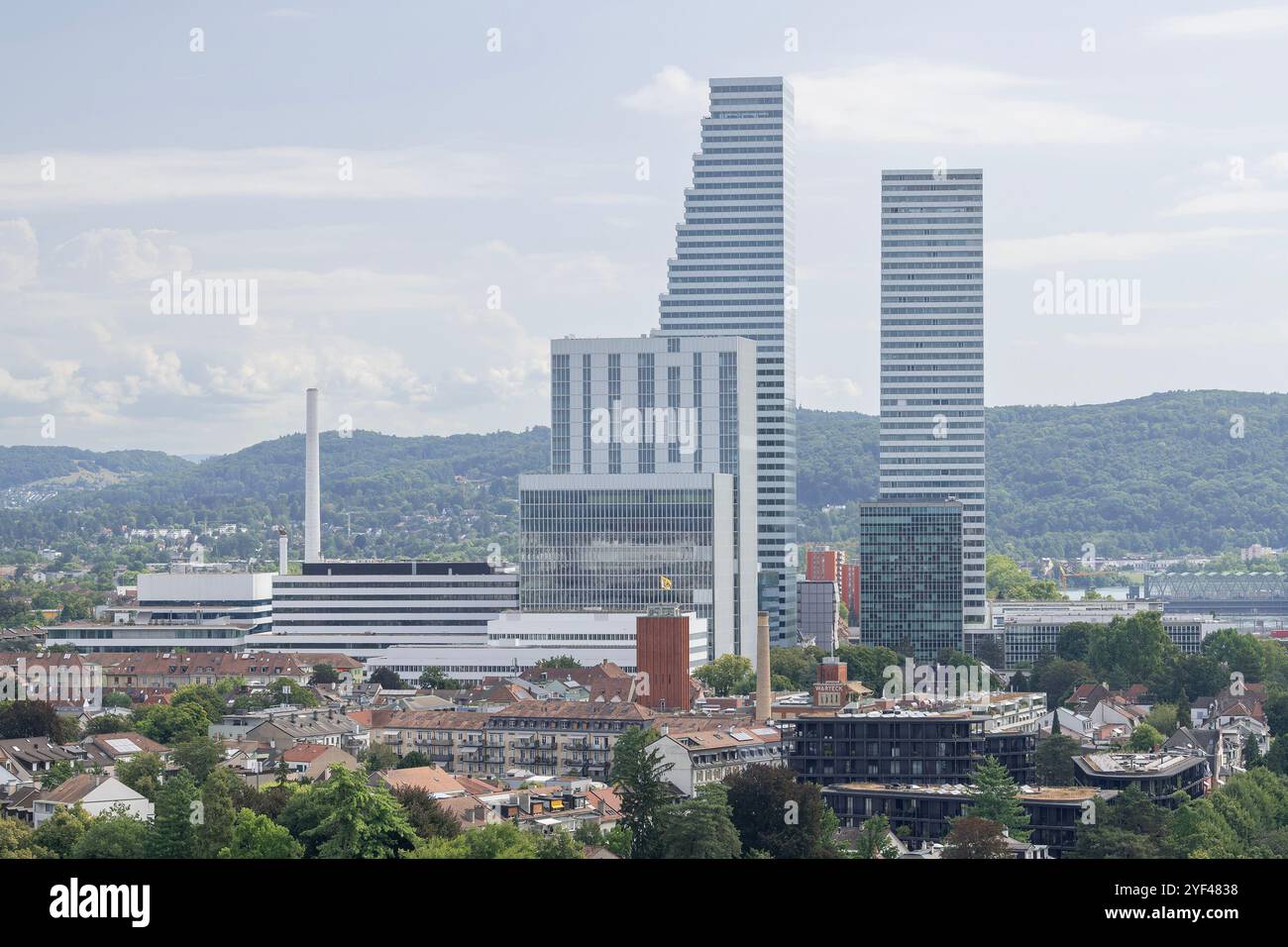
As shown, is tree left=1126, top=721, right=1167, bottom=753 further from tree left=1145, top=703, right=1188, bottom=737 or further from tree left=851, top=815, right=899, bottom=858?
tree left=851, top=815, right=899, bottom=858

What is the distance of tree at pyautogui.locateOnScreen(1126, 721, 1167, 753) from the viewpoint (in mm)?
92131

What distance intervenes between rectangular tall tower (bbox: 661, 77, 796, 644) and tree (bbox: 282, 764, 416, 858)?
107127 mm

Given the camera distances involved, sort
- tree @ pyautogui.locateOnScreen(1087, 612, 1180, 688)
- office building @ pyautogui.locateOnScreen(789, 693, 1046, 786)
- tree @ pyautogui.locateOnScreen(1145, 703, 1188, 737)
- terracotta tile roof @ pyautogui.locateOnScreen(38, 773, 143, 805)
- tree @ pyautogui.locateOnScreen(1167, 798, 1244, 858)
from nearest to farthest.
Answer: tree @ pyautogui.locateOnScreen(1167, 798, 1244, 858) → terracotta tile roof @ pyautogui.locateOnScreen(38, 773, 143, 805) → office building @ pyautogui.locateOnScreen(789, 693, 1046, 786) → tree @ pyautogui.locateOnScreen(1145, 703, 1188, 737) → tree @ pyautogui.locateOnScreen(1087, 612, 1180, 688)

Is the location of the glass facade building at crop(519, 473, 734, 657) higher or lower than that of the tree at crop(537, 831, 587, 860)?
higher

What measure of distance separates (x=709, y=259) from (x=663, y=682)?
6841cm

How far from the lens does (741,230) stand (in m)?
173

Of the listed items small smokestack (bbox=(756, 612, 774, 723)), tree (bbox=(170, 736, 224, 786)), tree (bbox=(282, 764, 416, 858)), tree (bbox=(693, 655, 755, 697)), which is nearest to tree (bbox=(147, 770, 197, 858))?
tree (bbox=(282, 764, 416, 858))

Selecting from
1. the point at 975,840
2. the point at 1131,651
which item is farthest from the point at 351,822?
the point at 1131,651

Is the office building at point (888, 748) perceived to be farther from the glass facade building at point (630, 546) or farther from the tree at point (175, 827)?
the glass facade building at point (630, 546)

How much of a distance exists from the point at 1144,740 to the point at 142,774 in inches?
1678

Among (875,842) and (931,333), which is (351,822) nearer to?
(875,842)

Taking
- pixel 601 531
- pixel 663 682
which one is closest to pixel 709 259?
pixel 601 531
